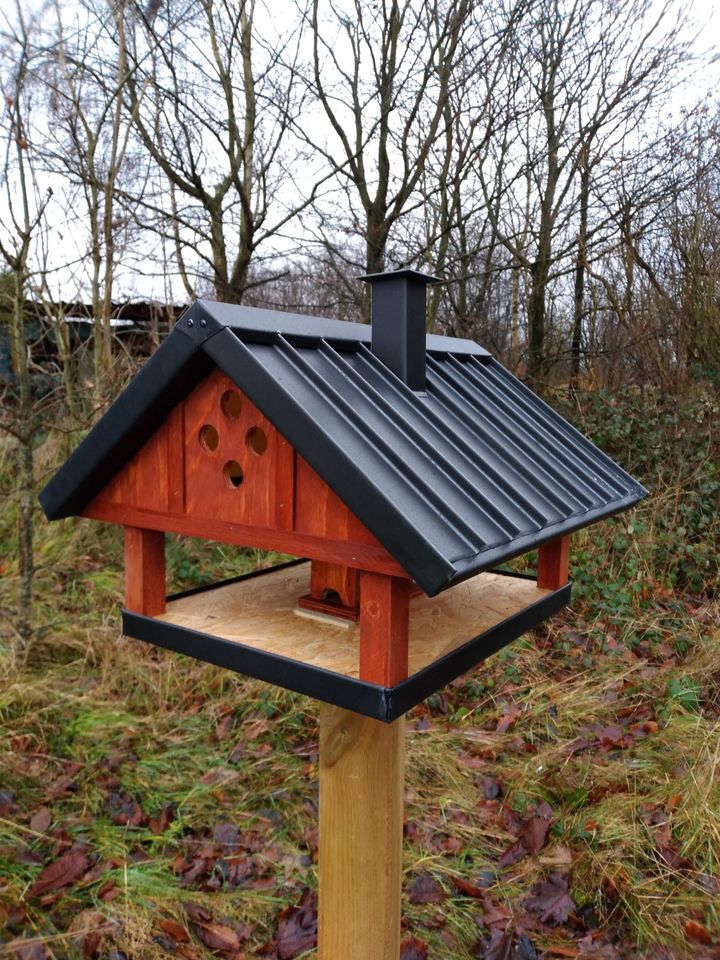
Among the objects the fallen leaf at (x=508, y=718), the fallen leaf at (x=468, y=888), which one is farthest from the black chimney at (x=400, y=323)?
the fallen leaf at (x=508, y=718)

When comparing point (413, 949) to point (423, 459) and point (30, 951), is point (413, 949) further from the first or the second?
point (423, 459)

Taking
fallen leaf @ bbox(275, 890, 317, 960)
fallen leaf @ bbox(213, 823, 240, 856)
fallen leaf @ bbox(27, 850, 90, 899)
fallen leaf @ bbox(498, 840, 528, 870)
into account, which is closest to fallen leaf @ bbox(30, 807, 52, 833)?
fallen leaf @ bbox(27, 850, 90, 899)

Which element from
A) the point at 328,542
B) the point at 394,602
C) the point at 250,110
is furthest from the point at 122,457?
the point at 250,110

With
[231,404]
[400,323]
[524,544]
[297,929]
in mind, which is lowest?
[297,929]

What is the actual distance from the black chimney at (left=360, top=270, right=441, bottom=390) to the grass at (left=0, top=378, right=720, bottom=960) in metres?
2.15

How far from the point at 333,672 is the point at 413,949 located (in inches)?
71.0

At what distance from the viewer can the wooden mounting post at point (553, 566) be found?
1.79 m

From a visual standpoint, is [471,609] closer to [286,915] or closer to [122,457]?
[122,457]

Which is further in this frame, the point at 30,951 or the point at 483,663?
the point at 483,663

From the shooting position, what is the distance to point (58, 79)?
15.4ft

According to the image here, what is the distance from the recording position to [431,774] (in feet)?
10.8

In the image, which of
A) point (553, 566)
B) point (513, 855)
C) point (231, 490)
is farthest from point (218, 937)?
point (231, 490)

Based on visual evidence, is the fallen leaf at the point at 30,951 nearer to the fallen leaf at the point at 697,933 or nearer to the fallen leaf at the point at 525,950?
the fallen leaf at the point at 525,950

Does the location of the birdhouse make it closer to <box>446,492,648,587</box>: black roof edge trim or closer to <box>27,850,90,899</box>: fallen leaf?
<box>446,492,648,587</box>: black roof edge trim
